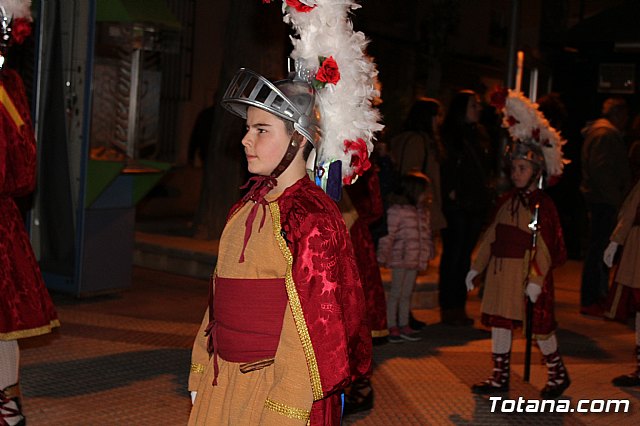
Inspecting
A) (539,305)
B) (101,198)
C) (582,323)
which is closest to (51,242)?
(101,198)

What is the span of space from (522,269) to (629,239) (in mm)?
1145

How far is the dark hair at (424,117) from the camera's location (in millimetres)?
7934

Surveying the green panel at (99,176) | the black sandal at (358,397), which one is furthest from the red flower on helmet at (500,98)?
the green panel at (99,176)

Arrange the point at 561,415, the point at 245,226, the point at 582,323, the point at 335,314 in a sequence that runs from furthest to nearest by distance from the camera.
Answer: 1. the point at 582,323
2. the point at 561,415
3. the point at 245,226
4. the point at 335,314

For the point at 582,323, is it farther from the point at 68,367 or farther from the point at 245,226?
the point at 245,226

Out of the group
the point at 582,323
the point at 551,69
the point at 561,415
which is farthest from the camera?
the point at 551,69

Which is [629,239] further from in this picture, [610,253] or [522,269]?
[522,269]

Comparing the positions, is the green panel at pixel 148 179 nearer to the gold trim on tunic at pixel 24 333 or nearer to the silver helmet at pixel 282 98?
the gold trim on tunic at pixel 24 333

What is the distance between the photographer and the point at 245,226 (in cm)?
318

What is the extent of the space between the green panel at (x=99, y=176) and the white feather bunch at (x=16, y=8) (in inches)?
126

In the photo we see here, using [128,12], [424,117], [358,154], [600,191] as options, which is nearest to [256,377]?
[358,154]

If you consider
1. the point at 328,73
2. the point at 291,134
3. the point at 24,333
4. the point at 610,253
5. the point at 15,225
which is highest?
the point at 328,73

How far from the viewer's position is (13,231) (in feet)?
15.8

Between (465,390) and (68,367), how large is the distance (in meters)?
2.62
